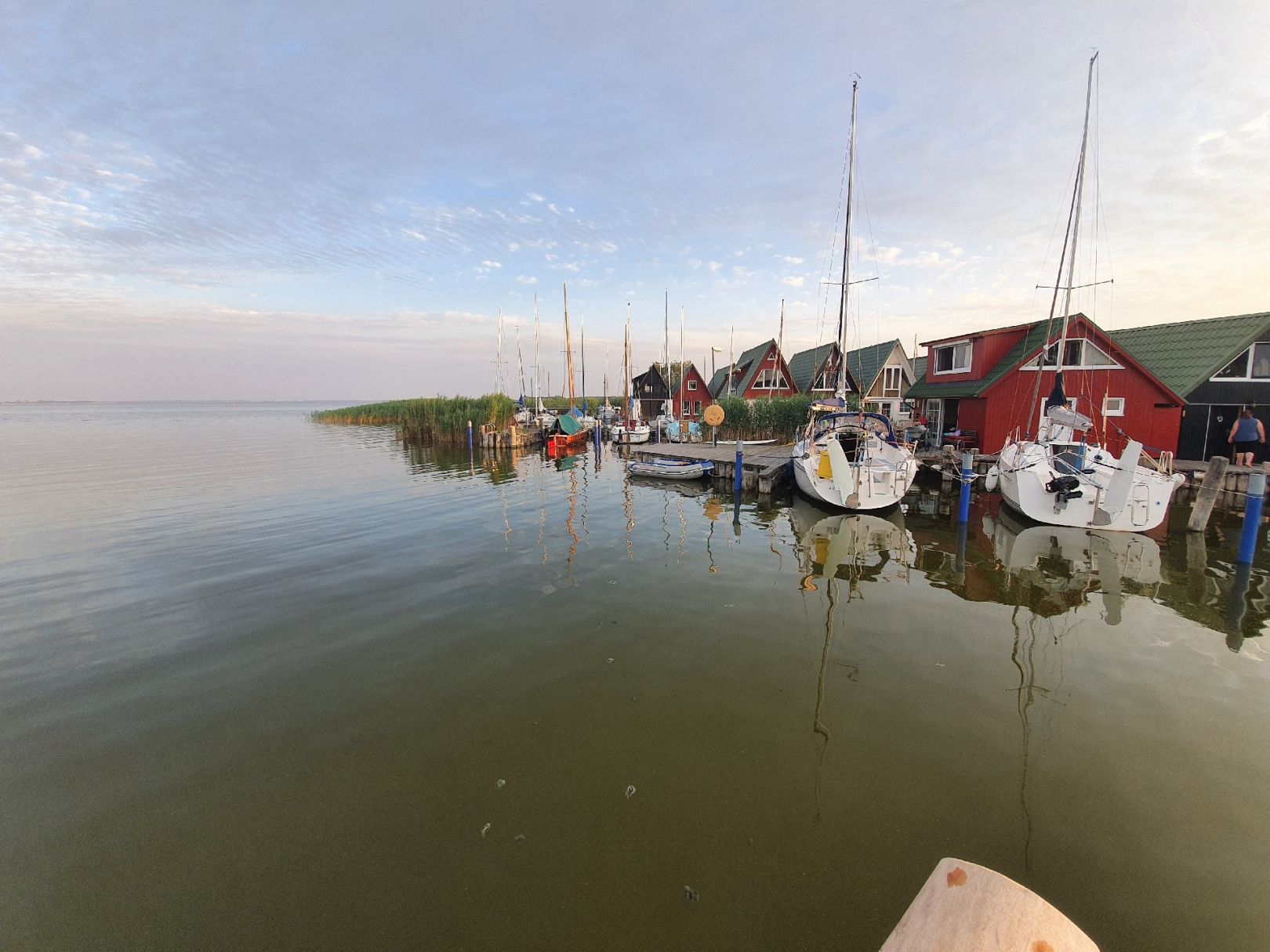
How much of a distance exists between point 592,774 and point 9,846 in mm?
4598

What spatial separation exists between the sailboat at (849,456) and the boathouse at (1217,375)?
1338cm

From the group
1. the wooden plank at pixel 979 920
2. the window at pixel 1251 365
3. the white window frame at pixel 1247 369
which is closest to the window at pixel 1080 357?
the white window frame at pixel 1247 369

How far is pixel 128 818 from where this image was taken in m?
4.66

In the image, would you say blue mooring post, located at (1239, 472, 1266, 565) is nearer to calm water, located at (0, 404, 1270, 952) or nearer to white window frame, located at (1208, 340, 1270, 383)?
calm water, located at (0, 404, 1270, 952)

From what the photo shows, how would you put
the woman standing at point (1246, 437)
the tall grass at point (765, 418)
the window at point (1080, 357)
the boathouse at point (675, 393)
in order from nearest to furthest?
the woman standing at point (1246, 437) < the window at point (1080, 357) < the tall grass at point (765, 418) < the boathouse at point (675, 393)

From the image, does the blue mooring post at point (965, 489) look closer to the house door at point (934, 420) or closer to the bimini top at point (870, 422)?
the bimini top at point (870, 422)

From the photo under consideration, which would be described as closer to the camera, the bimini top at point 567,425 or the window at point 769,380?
the bimini top at point 567,425

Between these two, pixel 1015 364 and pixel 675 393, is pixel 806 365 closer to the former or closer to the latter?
pixel 675 393

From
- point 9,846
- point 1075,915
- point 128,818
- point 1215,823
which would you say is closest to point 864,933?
point 1075,915

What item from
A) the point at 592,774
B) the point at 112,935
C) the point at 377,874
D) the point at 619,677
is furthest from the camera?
the point at 619,677

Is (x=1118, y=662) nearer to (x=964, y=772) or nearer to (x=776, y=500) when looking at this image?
(x=964, y=772)

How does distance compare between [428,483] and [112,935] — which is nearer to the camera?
[112,935]

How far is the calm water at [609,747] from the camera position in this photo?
12.8 feet

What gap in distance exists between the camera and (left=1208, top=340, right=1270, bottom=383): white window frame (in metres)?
20.7
